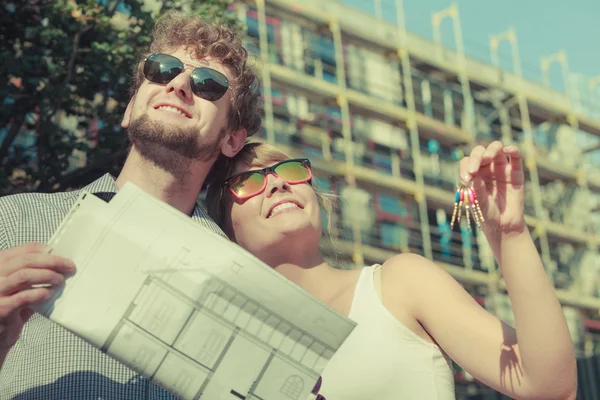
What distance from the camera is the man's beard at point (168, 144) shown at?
229 cm

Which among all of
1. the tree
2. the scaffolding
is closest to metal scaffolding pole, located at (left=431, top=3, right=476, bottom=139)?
the scaffolding

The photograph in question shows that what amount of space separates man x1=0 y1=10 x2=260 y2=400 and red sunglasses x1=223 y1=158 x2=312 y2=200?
105mm

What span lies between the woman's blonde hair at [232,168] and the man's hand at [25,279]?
1.09 m

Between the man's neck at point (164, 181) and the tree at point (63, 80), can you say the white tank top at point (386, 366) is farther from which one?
the tree at point (63, 80)

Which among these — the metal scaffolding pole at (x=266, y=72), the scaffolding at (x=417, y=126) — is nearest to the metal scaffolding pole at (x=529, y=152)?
the scaffolding at (x=417, y=126)

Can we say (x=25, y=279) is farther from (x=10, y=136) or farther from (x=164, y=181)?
(x=10, y=136)

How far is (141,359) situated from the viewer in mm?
1545

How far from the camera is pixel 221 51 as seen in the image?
2.71 metres

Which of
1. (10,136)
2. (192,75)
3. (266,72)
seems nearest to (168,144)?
(192,75)

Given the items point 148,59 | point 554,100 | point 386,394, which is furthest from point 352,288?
point 554,100

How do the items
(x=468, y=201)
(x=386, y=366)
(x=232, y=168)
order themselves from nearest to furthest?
(x=468, y=201) → (x=386, y=366) → (x=232, y=168)

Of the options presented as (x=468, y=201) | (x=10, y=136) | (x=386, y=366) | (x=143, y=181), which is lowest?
(x=386, y=366)

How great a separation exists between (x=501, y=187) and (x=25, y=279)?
1028 millimetres

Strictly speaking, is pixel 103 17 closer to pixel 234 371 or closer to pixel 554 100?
pixel 234 371
